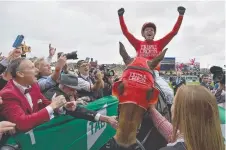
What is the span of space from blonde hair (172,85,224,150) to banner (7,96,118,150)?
6.42 ft

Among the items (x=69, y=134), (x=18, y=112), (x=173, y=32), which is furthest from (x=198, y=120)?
(x=173, y=32)

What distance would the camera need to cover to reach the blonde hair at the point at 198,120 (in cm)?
163

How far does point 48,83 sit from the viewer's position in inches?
178

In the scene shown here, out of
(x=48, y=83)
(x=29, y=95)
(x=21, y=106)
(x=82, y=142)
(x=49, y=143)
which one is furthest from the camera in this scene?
(x=48, y=83)

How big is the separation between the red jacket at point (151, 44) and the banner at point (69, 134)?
0.93 meters

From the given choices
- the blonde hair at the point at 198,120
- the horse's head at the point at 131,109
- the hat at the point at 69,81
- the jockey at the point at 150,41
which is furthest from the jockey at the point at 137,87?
the blonde hair at the point at 198,120

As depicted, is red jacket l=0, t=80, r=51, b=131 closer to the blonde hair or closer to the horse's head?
the horse's head

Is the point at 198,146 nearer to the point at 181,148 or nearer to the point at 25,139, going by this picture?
the point at 181,148

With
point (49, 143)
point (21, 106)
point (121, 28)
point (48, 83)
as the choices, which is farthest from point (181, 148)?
point (121, 28)

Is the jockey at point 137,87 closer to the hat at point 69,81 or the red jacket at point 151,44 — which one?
the hat at point 69,81

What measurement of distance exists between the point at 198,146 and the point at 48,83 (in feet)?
10.7

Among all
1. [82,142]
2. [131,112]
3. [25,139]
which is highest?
[131,112]

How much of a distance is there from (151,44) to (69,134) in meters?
1.94

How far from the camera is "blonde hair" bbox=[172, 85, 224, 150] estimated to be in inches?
64.2
